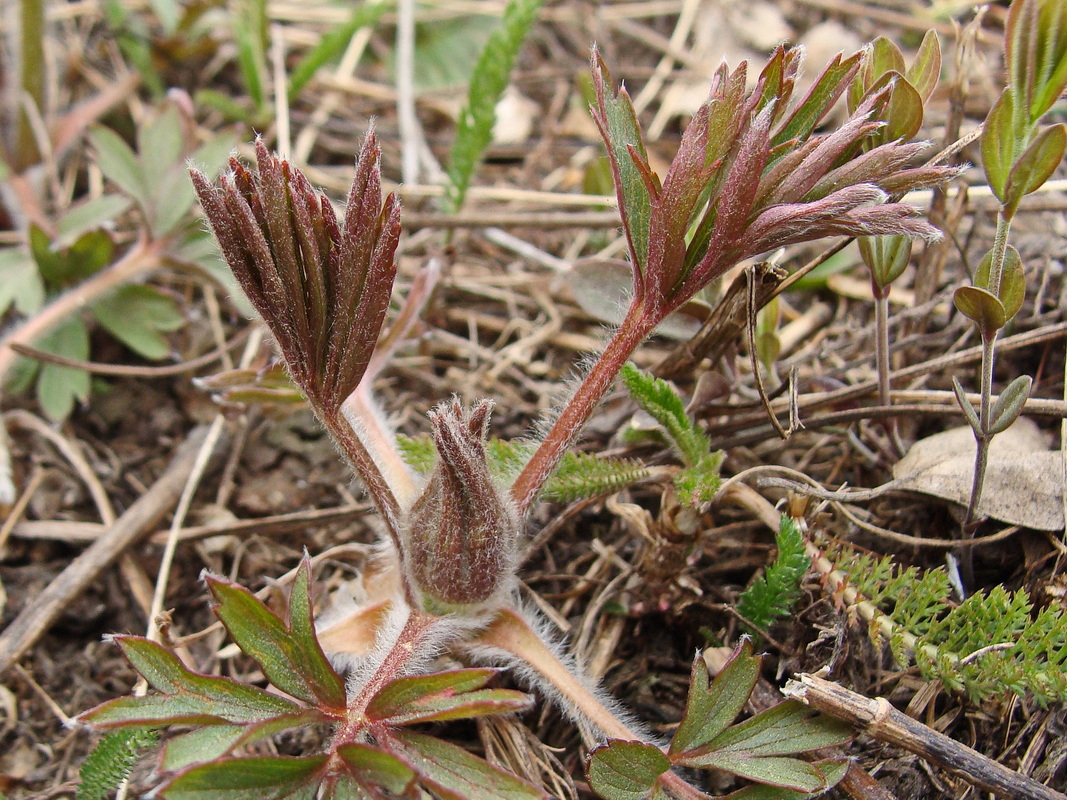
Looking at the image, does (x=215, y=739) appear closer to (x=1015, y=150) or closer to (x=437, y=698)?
(x=437, y=698)

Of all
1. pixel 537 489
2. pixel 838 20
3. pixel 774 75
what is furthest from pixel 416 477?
pixel 838 20

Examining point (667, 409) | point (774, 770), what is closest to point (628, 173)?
point (667, 409)

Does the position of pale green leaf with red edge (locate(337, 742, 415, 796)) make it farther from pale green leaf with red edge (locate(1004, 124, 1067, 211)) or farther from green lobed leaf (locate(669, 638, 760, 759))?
pale green leaf with red edge (locate(1004, 124, 1067, 211))

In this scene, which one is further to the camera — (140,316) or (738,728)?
(140,316)

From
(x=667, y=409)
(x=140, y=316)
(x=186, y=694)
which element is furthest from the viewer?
(x=140, y=316)

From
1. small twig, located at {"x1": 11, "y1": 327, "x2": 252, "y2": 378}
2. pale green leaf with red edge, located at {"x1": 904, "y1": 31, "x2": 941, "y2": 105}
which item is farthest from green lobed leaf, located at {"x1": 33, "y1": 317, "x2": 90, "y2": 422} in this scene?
pale green leaf with red edge, located at {"x1": 904, "y1": 31, "x2": 941, "y2": 105}

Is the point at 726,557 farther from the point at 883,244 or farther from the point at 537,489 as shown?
the point at 883,244
